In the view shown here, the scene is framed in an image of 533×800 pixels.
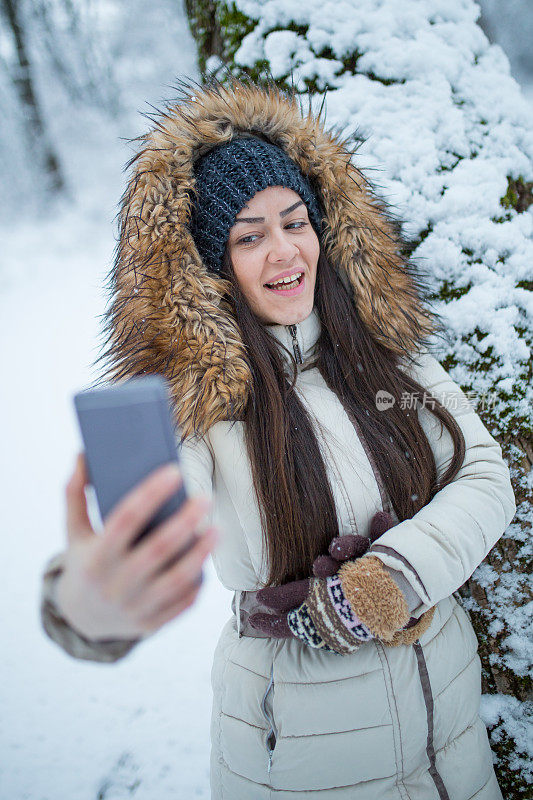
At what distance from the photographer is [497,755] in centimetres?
176

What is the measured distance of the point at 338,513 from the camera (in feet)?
4.82

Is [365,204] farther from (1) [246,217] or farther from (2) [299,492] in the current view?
(2) [299,492]

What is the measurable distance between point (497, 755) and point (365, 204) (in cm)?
209

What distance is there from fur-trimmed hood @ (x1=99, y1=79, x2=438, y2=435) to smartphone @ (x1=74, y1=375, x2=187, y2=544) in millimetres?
672

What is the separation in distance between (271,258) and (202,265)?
0.23 metres

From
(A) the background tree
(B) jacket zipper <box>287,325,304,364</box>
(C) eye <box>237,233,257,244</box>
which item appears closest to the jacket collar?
(B) jacket zipper <box>287,325,304,364</box>

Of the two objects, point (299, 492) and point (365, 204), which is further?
point (365, 204)

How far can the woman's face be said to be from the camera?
5.11 ft

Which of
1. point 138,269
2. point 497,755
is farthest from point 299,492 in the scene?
point 497,755

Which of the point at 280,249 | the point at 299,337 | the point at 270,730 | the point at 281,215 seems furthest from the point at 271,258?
the point at 270,730

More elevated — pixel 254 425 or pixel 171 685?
pixel 254 425

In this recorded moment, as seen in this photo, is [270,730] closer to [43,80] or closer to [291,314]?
[291,314]

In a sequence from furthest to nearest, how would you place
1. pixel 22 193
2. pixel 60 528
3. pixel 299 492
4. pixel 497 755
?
pixel 22 193
pixel 60 528
pixel 497 755
pixel 299 492

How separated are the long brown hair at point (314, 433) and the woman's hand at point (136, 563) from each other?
2.43 feet
